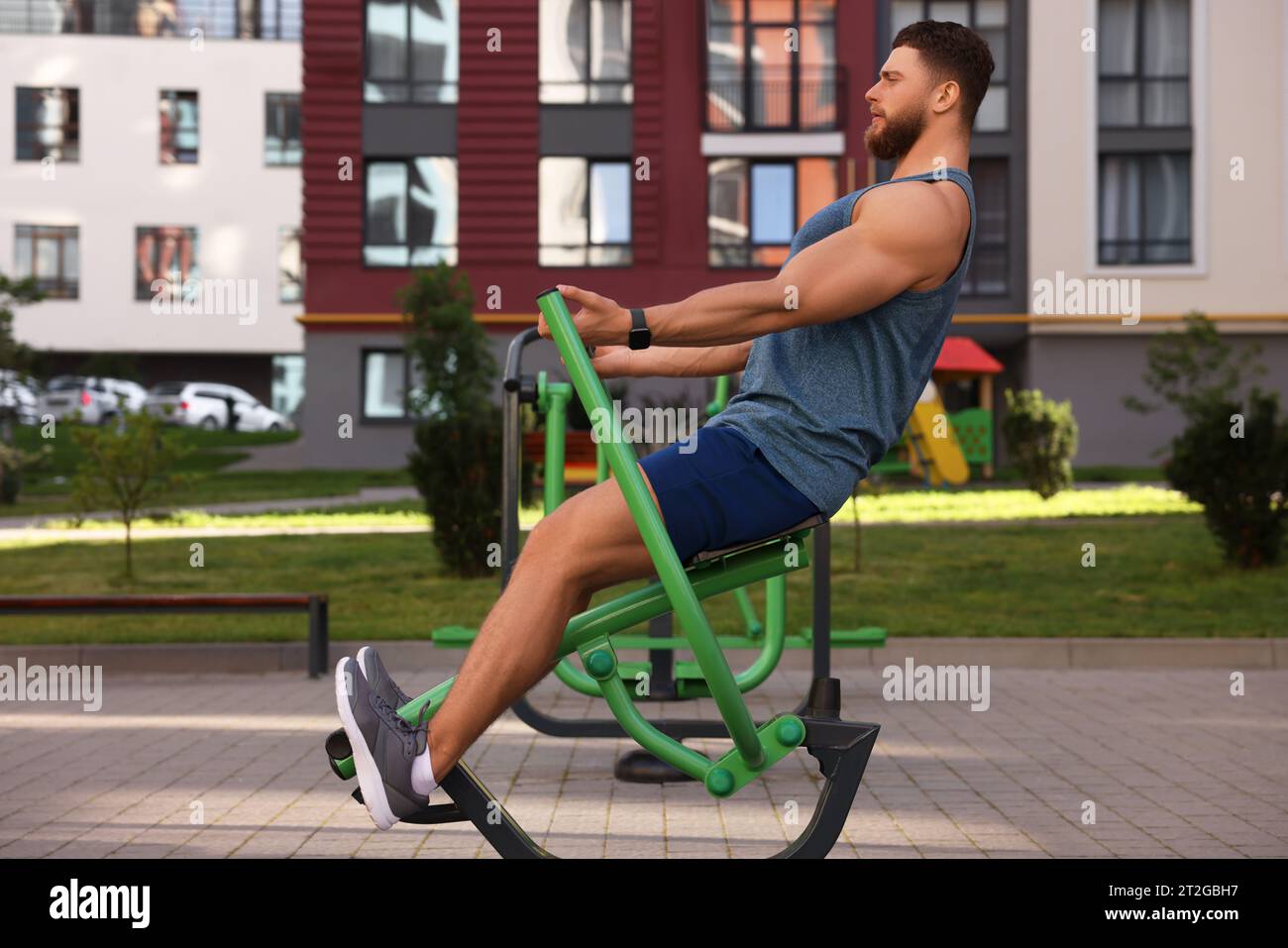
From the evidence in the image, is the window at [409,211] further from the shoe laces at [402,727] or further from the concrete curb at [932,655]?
the shoe laces at [402,727]

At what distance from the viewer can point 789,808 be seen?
460 centimetres

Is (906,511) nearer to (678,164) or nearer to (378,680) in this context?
(678,164)

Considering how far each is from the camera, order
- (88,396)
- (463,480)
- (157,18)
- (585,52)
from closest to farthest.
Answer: (463,480) < (585,52) < (88,396) < (157,18)

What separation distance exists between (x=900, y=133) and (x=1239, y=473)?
9.93 meters

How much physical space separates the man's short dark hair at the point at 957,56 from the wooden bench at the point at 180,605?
6.89 meters


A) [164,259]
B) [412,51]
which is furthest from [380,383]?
[164,259]

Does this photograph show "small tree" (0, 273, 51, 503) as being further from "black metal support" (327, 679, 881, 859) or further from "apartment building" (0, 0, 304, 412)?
"apartment building" (0, 0, 304, 412)

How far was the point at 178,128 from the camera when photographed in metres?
46.3

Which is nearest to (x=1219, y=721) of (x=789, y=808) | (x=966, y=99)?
(x=789, y=808)

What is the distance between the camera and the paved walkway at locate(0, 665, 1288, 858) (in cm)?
526

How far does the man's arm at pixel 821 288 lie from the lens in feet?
10.6
